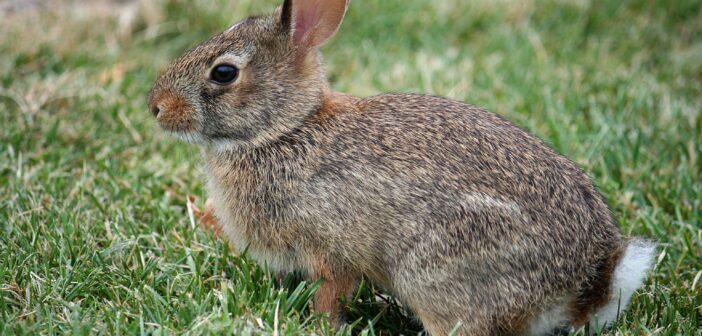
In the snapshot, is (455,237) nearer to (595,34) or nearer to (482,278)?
(482,278)

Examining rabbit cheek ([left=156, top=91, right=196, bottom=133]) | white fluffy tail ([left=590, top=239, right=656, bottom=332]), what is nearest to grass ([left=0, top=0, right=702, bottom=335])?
white fluffy tail ([left=590, top=239, right=656, bottom=332])

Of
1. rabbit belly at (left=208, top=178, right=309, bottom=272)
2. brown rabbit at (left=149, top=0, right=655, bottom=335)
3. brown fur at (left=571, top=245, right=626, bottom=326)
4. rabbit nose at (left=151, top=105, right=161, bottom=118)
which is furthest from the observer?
rabbit nose at (left=151, top=105, right=161, bottom=118)

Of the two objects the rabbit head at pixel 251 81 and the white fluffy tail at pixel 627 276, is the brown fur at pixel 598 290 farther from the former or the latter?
the rabbit head at pixel 251 81

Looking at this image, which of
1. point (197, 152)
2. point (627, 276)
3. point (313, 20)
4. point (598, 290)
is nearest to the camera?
point (627, 276)

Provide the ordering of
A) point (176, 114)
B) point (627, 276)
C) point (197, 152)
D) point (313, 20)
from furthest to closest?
point (197, 152) → point (313, 20) → point (176, 114) → point (627, 276)

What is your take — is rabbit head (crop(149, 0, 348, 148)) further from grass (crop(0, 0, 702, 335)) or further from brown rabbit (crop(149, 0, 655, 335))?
grass (crop(0, 0, 702, 335))

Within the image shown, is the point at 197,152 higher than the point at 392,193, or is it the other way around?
the point at 392,193

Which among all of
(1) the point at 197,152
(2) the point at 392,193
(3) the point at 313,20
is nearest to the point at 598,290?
(2) the point at 392,193

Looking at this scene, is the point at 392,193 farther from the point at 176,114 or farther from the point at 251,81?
the point at 176,114

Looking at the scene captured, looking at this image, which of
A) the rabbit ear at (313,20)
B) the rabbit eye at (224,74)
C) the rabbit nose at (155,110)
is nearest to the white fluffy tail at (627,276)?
the rabbit ear at (313,20)
